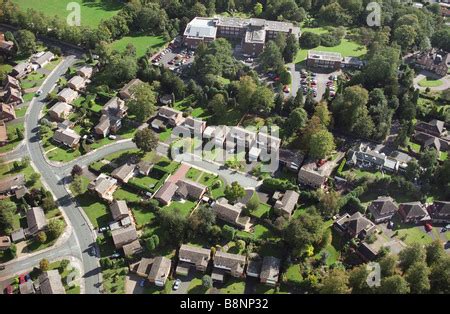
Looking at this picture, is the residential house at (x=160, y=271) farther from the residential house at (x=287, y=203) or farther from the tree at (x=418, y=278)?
the tree at (x=418, y=278)

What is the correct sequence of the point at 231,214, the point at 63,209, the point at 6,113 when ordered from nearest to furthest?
the point at 231,214
the point at 63,209
the point at 6,113

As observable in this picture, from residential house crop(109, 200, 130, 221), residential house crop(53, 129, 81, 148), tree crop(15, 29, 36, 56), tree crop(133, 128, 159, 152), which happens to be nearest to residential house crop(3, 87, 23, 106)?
residential house crop(53, 129, 81, 148)

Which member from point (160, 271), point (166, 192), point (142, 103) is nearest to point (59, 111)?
point (142, 103)

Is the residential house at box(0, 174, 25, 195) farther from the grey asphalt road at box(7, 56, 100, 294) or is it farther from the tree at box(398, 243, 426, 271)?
the tree at box(398, 243, 426, 271)

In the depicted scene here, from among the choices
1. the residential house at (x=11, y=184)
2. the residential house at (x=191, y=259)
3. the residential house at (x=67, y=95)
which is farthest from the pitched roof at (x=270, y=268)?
the residential house at (x=67, y=95)

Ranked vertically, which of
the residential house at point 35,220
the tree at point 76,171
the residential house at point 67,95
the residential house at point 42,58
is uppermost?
the residential house at point 42,58

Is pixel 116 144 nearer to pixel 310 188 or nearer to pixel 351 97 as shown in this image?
pixel 310 188

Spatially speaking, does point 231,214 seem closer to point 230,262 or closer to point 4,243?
point 230,262
